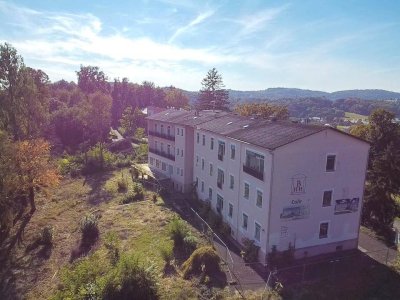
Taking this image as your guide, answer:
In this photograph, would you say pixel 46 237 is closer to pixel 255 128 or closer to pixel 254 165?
pixel 254 165

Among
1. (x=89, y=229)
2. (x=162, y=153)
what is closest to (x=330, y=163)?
(x=89, y=229)

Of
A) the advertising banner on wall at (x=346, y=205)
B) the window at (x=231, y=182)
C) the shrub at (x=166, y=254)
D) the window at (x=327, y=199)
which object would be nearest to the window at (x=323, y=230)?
the advertising banner on wall at (x=346, y=205)

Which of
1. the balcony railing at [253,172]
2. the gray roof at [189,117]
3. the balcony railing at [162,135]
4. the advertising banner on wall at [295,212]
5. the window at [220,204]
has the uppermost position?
the gray roof at [189,117]

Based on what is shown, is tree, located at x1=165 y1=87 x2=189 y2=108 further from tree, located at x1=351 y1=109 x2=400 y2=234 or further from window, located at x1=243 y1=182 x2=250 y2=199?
window, located at x1=243 y1=182 x2=250 y2=199

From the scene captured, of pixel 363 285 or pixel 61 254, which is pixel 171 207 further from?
pixel 363 285

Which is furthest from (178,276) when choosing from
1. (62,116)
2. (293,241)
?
(62,116)

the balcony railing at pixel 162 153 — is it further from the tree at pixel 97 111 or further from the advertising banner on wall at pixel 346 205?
the advertising banner on wall at pixel 346 205
